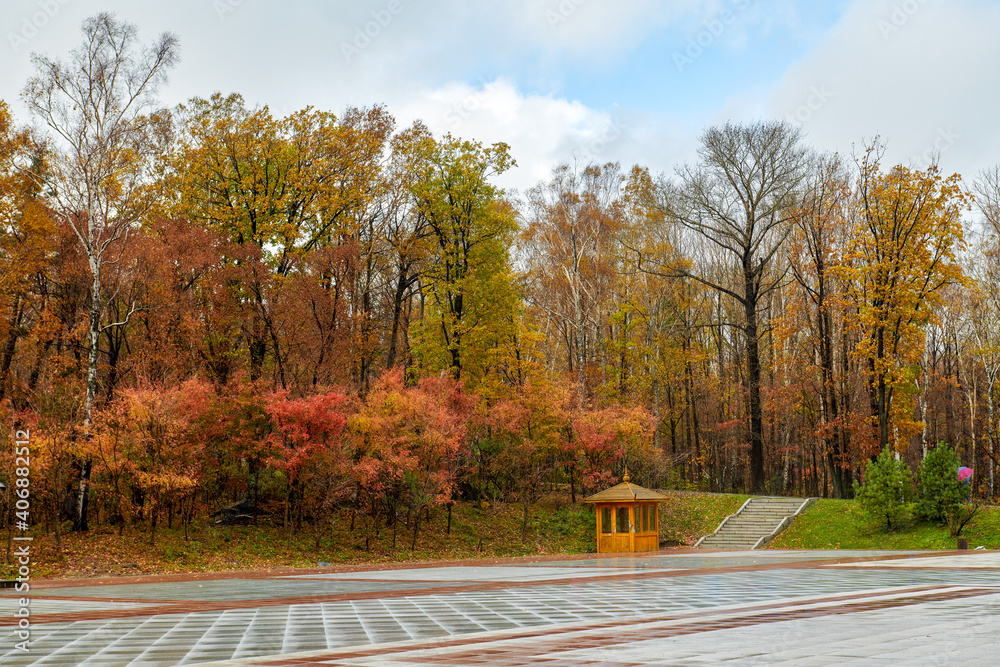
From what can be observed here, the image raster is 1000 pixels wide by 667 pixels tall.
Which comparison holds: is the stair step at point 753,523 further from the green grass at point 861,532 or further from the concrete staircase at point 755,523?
the green grass at point 861,532

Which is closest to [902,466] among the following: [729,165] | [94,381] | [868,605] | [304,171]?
[729,165]

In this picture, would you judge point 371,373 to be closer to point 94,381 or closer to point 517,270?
point 517,270

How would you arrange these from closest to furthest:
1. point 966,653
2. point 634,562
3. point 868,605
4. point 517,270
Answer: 1. point 966,653
2. point 868,605
3. point 634,562
4. point 517,270

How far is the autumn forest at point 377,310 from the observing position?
75.7ft

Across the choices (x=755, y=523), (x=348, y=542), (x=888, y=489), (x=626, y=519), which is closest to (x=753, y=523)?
(x=755, y=523)

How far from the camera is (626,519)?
29312mm

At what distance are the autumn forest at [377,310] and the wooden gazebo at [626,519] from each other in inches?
102

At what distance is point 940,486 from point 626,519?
33.6 ft

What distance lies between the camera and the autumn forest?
75.7 feet

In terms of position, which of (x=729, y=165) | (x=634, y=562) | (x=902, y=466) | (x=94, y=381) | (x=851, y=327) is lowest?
(x=634, y=562)

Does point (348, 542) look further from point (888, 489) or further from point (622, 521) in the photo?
point (888, 489)

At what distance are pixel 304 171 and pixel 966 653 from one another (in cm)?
2677

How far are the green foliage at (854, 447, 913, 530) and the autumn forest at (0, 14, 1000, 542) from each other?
3.39 meters

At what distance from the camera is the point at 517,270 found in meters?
44.0
